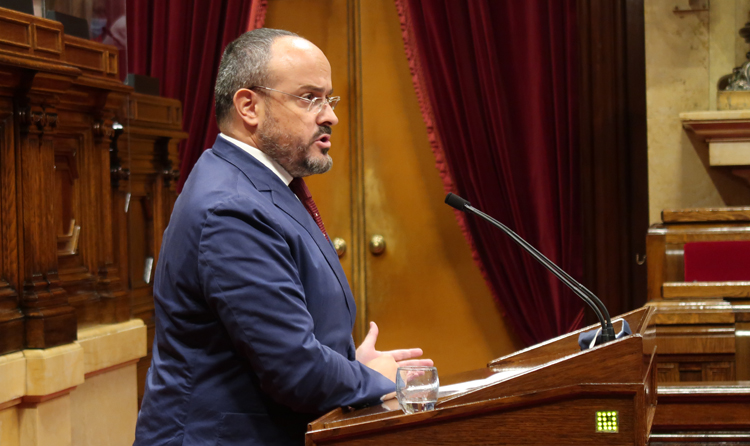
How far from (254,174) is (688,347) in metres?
1.62

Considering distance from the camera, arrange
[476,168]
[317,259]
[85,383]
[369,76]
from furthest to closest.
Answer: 1. [369,76]
2. [476,168]
3. [85,383]
4. [317,259]

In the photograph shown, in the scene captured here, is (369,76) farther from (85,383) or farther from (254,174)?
(254,174)

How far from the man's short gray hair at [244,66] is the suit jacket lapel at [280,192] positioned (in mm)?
96

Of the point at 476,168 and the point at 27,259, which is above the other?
the point at 476,168

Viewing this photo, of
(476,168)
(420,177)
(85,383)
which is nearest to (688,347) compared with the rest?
(476,168)

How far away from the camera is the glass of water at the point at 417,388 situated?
1.27 metres

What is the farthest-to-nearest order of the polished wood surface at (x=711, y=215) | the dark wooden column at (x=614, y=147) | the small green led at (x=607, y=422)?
the dark wooden column at (x=614, y=147), the polished wood surface at (x=711, y=215), the small green led at (x=607, y=422)

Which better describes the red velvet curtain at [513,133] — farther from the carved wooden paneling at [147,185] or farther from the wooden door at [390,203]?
the carved wooden paneling at [147,185]

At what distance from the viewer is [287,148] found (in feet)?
5.21

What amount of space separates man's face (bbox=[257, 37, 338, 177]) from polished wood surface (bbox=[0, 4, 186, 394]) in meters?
1.25

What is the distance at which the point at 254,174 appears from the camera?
5.00 feet

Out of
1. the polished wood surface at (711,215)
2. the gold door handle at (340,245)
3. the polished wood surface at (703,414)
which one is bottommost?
the polished wood surface at (703,414)

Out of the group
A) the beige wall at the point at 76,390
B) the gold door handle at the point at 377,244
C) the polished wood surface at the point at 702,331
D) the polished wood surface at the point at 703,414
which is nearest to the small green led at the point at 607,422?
the polished wood surface at the point at 703,414

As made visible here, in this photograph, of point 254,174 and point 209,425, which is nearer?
point 209,425
